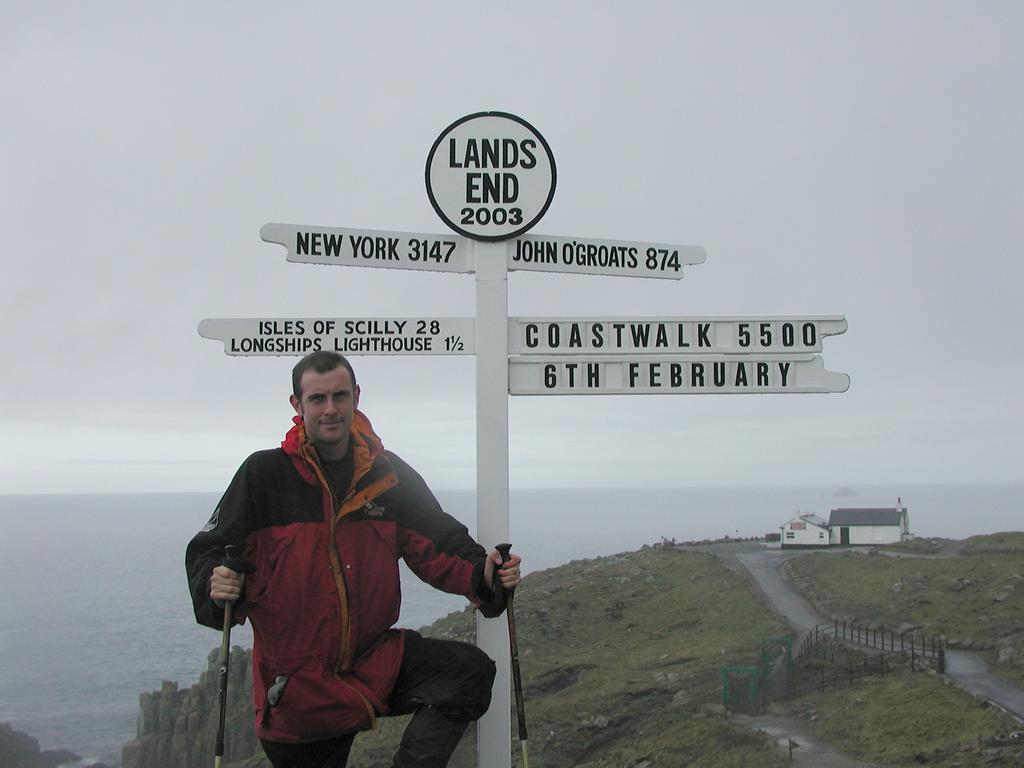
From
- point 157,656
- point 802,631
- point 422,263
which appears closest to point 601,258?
point 422,263

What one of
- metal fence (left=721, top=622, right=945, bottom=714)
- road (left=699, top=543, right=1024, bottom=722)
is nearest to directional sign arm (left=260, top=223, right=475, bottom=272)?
metal fence (left=721, top=622, right=945, bottom=714)

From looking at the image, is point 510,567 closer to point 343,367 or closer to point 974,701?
point 343,367

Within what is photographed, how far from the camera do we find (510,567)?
14.1 feet

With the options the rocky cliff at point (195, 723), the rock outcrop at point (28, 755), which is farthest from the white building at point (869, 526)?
the rock outcrop at point (28, 755)

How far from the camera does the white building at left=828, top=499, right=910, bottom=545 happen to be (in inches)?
1358

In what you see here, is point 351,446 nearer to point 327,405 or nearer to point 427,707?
point 327,405

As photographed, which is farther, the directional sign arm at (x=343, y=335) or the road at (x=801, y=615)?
the road at (x=801, y=615)

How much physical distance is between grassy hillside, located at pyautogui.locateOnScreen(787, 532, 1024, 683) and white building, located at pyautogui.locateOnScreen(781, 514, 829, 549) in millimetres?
12820

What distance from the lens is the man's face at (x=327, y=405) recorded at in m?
4.05

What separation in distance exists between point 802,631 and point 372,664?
11985 mm

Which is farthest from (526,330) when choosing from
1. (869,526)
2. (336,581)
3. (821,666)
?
Result: (869,526)

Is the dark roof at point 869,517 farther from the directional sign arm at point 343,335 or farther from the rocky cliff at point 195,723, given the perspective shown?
the directional sign arm at point 343,335

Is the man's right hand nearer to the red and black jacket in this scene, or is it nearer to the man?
the man

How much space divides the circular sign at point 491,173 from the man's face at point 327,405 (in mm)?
1700
